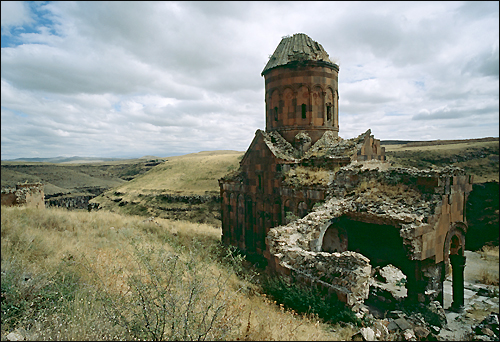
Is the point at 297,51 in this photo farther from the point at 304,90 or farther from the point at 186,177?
the point at 186,177

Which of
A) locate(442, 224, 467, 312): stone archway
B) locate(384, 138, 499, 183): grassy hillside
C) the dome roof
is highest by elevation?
the dome roof

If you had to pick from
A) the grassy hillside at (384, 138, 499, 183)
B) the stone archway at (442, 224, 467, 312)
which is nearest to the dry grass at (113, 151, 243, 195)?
the grassy hillside at (384, 138, 499, 183)

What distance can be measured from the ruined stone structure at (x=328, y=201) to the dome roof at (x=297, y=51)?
0.05 m

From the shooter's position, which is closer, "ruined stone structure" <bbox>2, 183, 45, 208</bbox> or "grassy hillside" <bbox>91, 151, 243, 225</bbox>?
"ruined stone structure" <bbox>2, 183, 45, 208</bbox>

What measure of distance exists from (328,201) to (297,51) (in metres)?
7.65

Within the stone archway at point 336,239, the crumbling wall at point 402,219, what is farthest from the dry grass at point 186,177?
the crumbling wall at point 402,219

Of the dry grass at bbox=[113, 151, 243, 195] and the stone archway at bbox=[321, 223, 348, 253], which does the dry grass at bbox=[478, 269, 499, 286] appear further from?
the dry grass at bbox=[113, 151, 243, 195]

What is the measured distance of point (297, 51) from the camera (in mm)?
12492

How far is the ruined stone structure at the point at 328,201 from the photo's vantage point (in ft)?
20.6

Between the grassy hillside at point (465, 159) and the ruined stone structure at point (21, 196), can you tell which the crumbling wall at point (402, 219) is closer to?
the ruined stone structure at point (21, 196)

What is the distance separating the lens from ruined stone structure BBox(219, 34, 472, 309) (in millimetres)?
6289

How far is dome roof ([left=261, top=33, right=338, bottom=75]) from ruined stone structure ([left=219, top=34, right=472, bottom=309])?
0.17 feet

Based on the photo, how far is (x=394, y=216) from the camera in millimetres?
6695

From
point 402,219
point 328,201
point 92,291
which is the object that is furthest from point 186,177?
point 92,291
